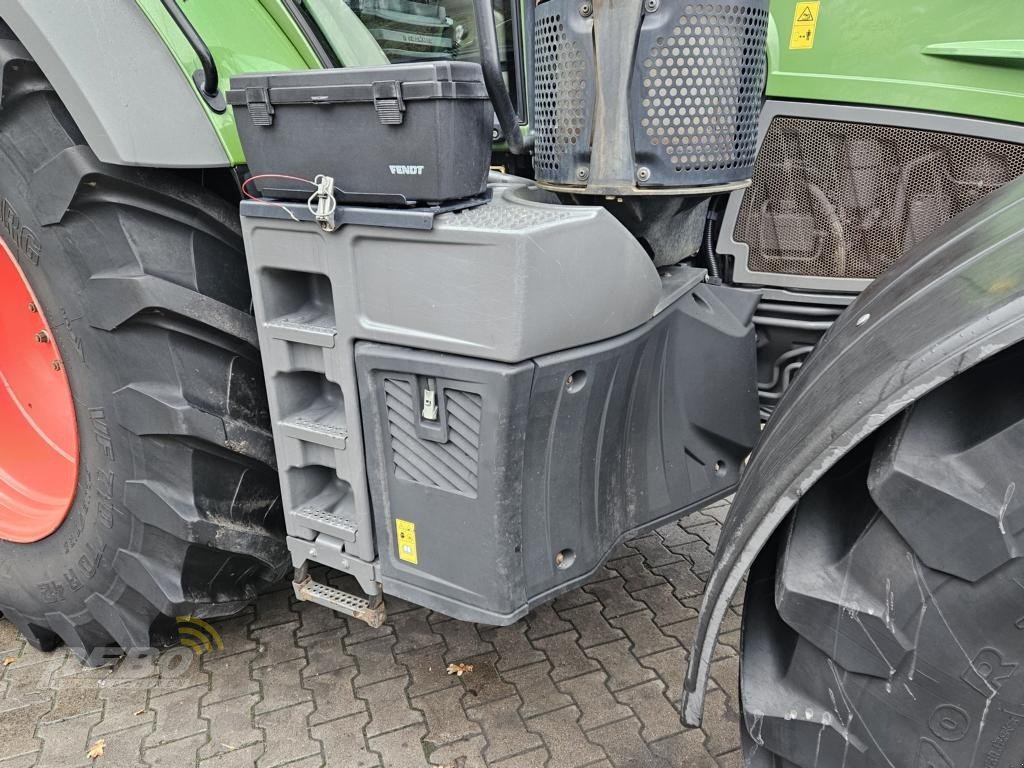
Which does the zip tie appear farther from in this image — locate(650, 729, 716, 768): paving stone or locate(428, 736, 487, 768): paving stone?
locate(650, 729, 716, 768): paving stone

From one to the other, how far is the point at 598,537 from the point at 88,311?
3.73ft

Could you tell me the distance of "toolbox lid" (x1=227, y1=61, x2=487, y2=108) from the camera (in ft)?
3.95

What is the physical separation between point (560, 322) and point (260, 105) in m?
0.65

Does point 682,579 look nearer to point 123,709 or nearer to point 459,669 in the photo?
point 459,669

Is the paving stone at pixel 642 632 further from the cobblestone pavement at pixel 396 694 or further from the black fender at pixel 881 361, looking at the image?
the black fender at pixel 881 361

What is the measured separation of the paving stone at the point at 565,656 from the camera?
83.9 inches

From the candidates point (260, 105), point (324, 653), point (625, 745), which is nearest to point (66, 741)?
point (324, 653)

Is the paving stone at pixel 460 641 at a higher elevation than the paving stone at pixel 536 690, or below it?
below

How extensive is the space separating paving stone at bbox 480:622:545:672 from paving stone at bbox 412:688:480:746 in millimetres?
166

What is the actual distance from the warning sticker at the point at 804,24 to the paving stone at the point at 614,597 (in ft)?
5.26

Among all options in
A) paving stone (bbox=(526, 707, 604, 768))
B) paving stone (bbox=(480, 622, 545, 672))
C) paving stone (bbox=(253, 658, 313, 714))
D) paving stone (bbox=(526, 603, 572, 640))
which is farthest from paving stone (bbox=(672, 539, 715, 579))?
paving stone (bbox=(253, 658, 313, 714))

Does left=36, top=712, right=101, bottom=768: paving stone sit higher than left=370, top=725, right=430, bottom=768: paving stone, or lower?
lower

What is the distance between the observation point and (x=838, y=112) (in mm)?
1709

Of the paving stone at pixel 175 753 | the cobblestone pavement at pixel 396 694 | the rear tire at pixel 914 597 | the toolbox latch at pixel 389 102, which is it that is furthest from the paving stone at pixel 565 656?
the toolbox latch at pixel 389 102
